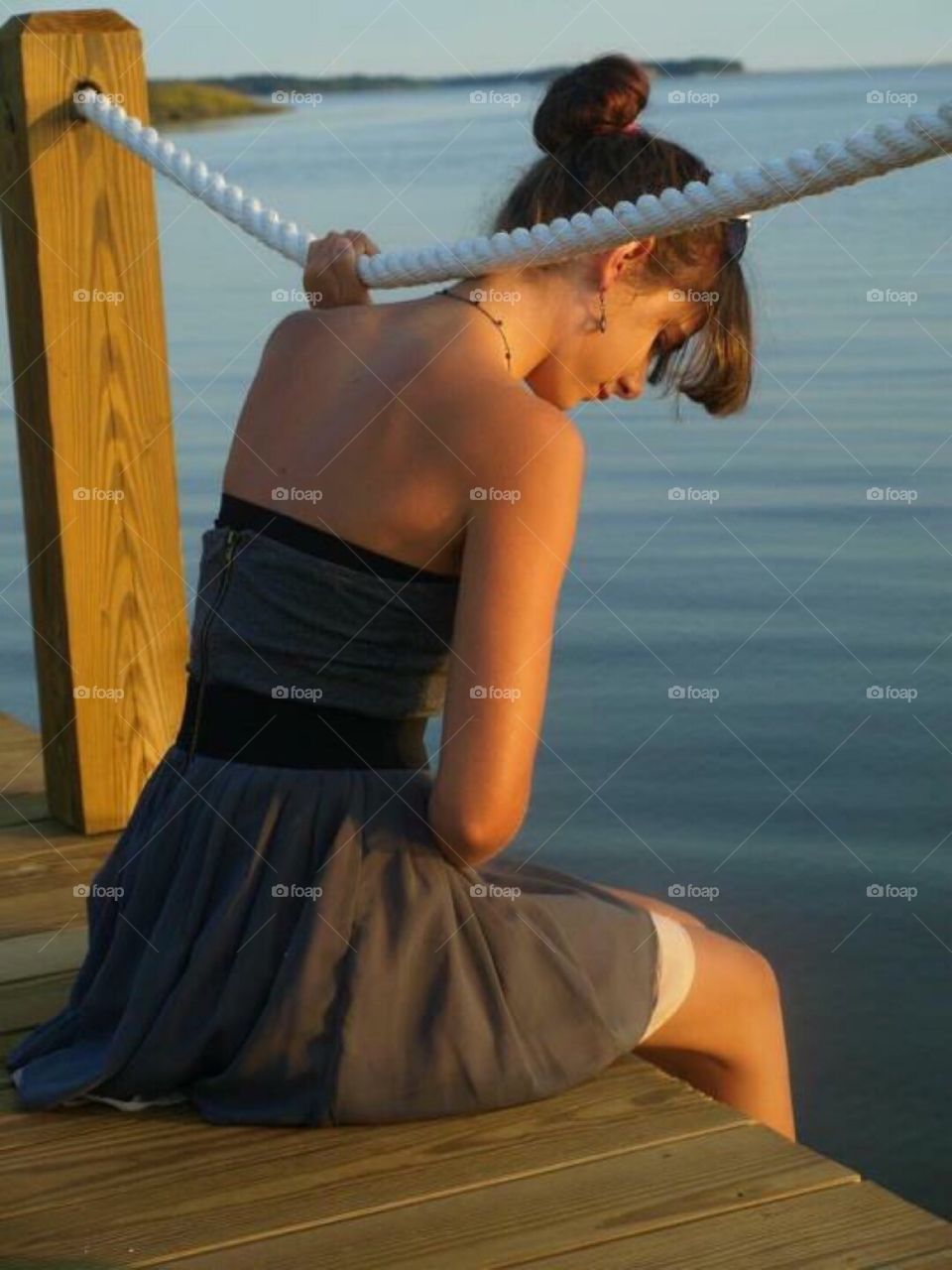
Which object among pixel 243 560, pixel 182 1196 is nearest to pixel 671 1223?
pixel 182 1196

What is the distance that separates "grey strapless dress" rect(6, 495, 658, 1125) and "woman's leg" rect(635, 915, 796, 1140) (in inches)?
2.7

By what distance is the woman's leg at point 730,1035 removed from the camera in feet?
7.66

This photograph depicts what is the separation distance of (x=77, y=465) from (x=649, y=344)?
1.11 meters

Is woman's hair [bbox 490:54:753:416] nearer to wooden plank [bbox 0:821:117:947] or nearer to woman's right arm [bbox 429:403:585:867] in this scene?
woman's right arm [bbox 429:403:585:867]

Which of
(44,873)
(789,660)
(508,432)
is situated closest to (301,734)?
(508,432)

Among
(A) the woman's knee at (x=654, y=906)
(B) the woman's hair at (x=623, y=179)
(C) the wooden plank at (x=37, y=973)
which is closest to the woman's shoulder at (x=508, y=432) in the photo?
(B) the woman's hair at (x=623, y=179)

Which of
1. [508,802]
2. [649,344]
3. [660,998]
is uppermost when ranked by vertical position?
[649,344]

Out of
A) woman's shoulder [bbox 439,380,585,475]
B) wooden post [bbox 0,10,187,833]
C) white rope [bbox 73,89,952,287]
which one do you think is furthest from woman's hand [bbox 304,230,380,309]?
wooden post [bbox 0,10,187,833]

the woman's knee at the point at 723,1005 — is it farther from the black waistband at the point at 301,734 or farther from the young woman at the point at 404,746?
the black waistband at the point at 301,734

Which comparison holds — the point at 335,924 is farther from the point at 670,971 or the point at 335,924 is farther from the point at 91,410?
the point at 91,410

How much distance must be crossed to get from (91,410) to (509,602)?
1259 mm

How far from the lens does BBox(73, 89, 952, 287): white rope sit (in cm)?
190

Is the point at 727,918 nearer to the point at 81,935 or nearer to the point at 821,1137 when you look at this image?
the point at 821,1137

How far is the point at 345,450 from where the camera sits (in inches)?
86.8
